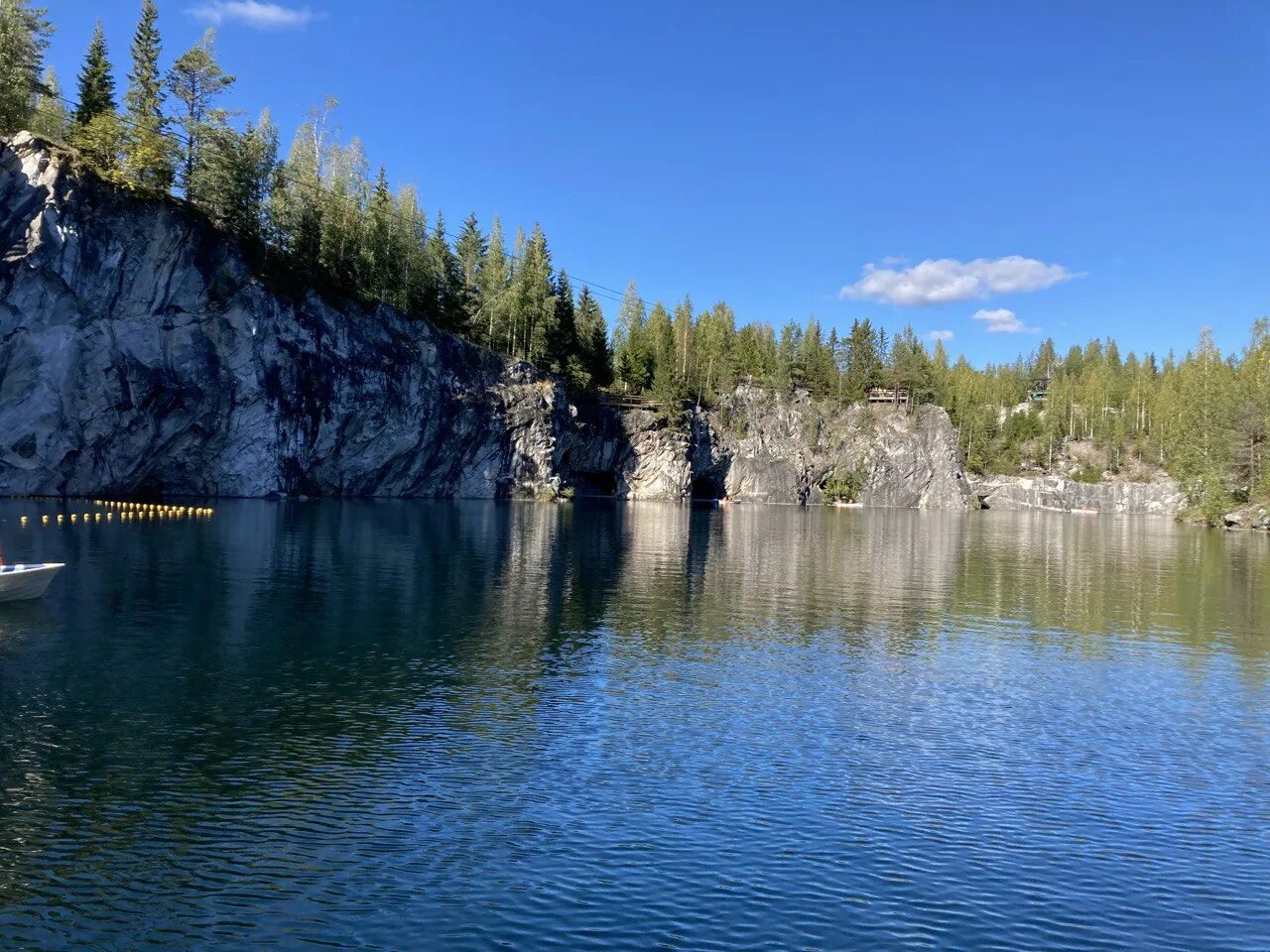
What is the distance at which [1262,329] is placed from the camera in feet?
431

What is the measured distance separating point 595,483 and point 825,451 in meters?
45.4

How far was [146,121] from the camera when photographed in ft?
267

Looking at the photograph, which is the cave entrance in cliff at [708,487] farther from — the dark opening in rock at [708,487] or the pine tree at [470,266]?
the pine tree at [470,266]

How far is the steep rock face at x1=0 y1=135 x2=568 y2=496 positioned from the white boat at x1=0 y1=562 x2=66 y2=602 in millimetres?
48871

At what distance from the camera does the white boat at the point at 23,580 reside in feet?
97.3

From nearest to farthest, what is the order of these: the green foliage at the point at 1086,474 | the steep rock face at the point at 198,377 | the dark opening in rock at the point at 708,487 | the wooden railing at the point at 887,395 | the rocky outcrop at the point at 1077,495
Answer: the steep rock face at the point at 198,377, the dark opening in rock at the point at 708,487, the wooden railing at the point at 887,395, the rocky outcrop at the point at 1077,495, the green foliage at the point at 1086,474

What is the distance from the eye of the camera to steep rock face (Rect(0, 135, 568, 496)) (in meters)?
71.5

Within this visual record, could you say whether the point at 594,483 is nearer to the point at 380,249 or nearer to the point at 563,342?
the point at 563,342

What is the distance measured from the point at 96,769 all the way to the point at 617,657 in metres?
14.4

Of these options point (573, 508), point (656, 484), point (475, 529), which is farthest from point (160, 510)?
point (656, 484)

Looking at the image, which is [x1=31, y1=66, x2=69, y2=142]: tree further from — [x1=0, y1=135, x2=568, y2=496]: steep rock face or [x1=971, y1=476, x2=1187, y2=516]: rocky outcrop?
[x1=971, y1=476, x2=1187, y2=516]: rocky outcrop

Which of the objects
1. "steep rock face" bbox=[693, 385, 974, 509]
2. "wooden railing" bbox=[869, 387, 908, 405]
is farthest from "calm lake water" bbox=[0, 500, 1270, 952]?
"wooden railing" bbox=[869, 387, 908, 405]

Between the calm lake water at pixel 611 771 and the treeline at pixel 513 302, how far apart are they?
62.8m

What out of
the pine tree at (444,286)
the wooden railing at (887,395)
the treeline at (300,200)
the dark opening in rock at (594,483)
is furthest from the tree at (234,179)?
the wooden railing at (887,395)
